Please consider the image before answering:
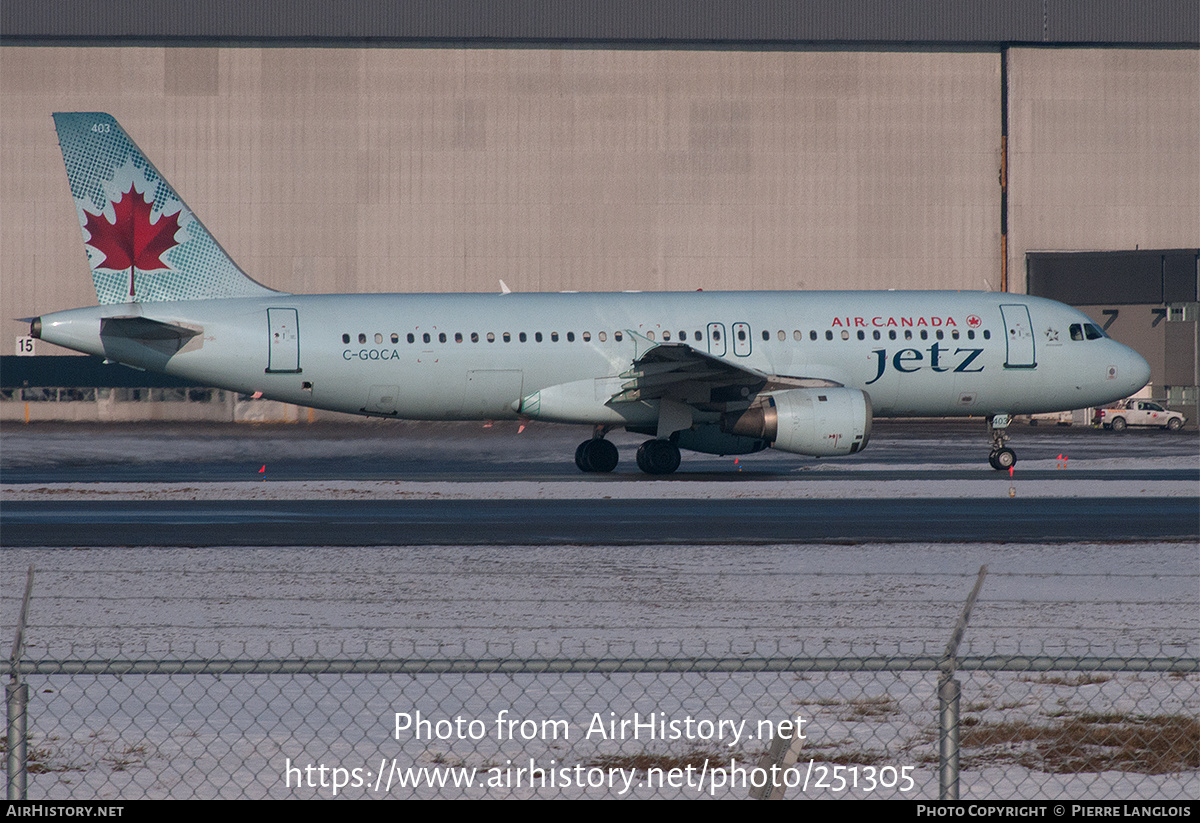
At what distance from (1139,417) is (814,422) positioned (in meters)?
28.6

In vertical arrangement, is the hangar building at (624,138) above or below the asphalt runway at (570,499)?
above

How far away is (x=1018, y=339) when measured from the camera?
30.4 metres

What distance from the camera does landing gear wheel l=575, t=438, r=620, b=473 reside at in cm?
3033

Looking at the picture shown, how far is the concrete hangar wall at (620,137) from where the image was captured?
55.5 meters

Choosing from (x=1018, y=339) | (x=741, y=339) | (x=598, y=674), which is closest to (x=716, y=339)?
(x=741, y=339)

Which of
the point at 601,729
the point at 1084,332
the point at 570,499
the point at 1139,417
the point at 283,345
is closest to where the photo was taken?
the point at 601,729

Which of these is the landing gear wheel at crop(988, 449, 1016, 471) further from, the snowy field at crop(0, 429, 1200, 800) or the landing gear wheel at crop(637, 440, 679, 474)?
the snowy field at crop(0, 429, 1200, 800)

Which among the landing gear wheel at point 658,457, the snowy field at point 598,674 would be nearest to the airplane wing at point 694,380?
the landing gear wheel at point 658,457

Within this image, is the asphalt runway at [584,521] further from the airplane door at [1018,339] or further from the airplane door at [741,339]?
the airplane door at [1018,339]

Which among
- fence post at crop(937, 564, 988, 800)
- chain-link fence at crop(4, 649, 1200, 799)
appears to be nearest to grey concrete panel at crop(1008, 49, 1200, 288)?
chain-link fence at crop(4, 649, 1200, 799)

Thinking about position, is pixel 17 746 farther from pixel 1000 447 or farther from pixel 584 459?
pixel 1000 447

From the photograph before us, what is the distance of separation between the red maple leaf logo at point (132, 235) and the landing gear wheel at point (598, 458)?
34.6 feet

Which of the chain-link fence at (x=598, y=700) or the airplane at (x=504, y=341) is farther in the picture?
the airplane at (x=504, y=341)
